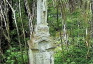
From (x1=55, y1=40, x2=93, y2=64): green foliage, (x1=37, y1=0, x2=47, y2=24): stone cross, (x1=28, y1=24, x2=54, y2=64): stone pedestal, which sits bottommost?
(x1=55, y1=40, x2=93, y2=64): green foliage

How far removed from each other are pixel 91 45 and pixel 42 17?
358cm

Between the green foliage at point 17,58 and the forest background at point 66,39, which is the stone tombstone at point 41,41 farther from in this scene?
the green foliage at point 17,58

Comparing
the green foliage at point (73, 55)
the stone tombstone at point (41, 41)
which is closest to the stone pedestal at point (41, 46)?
the stone tombstone at point (41, 41)

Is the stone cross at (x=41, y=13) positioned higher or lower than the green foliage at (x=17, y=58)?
higher

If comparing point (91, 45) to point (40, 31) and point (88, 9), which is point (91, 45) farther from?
point (40, 31)

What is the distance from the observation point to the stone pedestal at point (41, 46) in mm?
4258

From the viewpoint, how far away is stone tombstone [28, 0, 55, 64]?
4258mm

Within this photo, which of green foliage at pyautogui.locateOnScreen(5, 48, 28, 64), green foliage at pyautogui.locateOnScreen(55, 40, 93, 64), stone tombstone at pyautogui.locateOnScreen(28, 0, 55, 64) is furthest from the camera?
green foliage at pyautogui.locateOnScreen(55, 40, 93, 64)

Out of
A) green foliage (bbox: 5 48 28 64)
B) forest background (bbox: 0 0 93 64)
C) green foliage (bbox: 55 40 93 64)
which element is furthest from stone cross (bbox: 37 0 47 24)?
green foliage (bbox: 55 40 93 64)

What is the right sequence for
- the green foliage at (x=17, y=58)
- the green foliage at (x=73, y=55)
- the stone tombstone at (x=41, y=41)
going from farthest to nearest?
the green foliage at (x=73, y=55)
the green foliage at (x=17, y=58)
the stone tombstone at (x=41, y=41)

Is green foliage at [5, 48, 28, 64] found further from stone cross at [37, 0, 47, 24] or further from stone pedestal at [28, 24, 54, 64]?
stone cross at [37, 0, 47, 24]

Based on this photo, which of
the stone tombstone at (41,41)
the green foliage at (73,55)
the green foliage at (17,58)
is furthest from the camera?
the green foliage at (73,55)

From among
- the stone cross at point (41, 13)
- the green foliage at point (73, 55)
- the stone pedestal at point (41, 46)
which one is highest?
the stone cross at point (41, 13)

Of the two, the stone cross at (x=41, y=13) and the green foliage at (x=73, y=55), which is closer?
the stone cross at (x=41, y=13)
